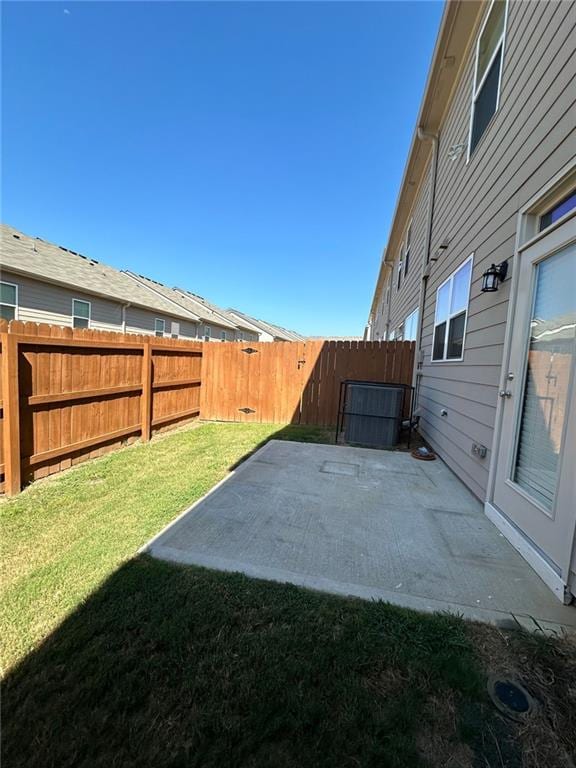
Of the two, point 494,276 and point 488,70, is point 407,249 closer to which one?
point 488,70

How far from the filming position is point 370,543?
7.91 ft

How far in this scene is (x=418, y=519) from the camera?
9.20 ft

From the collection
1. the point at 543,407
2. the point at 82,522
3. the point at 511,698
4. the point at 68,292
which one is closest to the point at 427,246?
the point at 543,407

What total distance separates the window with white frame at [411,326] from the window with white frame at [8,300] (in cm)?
1009

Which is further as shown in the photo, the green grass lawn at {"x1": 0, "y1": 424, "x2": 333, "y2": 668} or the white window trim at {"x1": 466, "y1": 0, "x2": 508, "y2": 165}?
the white window trim at {"x1": 466, "y1": 0, "x2": 508, "y2": 165}

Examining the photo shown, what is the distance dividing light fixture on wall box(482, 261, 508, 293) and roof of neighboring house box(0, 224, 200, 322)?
10402 mm

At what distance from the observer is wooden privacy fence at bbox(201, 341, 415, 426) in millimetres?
6691

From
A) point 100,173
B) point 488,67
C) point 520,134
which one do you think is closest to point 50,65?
point 100,173

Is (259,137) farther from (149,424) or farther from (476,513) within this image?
(476,513)

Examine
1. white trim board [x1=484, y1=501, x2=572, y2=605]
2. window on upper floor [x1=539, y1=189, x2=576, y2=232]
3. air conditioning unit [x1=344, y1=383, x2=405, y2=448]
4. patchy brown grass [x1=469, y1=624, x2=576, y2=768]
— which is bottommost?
patchy brown grass [x1=469, y1=624, x2=576, y2=768]

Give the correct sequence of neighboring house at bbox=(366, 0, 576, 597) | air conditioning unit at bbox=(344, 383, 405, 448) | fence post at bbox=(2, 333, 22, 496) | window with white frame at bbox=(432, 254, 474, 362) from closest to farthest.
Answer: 1. neighboring house at bbox=(366, 0, 576, 597)
2. fence post at bbox=(2, 333, 22, 496)
3. window with white frame at bbox=(432, 254, 474, 362)
4. air conditioning unit at bbox=(344, 383, 405, 448)

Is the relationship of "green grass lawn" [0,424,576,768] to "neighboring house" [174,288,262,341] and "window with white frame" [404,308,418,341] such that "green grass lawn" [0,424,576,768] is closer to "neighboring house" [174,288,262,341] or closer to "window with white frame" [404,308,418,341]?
"window with white frame" [404,308,418,341]

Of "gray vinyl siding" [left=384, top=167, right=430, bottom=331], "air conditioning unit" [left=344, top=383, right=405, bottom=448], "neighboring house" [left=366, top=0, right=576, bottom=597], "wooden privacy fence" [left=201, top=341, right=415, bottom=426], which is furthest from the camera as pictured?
"wooden privacy fence" [left=201, top=341, right=415, bottom=426]

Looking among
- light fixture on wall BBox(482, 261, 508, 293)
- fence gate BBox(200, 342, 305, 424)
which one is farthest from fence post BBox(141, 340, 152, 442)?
light fixture on wall BBox(482, 261, 508, 293)
